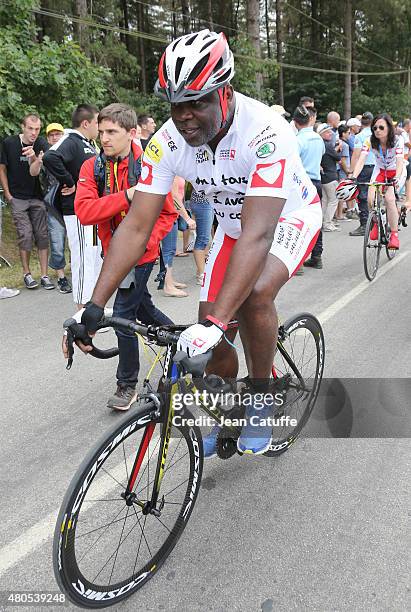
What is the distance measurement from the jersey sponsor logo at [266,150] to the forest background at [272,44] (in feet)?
50.2

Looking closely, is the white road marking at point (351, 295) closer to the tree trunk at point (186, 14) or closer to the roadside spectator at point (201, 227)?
the roadside spectator at point (201, 227)

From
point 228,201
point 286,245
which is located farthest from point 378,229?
point 228,201

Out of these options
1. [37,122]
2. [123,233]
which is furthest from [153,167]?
[37,122]

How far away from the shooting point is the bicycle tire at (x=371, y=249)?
742 cm

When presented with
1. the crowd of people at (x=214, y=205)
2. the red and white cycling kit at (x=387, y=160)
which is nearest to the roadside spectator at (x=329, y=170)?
the red and white cycling kit at (x=387, y=160)

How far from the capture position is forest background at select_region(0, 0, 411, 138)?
1898 centimetres

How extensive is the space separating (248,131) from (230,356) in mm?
1178

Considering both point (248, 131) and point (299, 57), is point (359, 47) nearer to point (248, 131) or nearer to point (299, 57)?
point (299, 57)

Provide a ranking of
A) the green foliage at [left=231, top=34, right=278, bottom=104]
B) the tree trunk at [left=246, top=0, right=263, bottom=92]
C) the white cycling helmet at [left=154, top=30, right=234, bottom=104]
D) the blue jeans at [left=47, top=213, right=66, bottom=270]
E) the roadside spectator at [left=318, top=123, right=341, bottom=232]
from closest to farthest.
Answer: the white cycling helmet at [left=154, top=30, right=234, bottom=104], the blue jeans at [left=47, top=213, right=66, bottom=270], the roadside spectator at [left=318, top=123, right=341, bottom=232], the green foliage at [left=231, top=34, right=278, bottom=104], the tree trunk at [left=246, top=0, right=263, bottom=92]

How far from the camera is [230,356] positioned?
3.07 metres

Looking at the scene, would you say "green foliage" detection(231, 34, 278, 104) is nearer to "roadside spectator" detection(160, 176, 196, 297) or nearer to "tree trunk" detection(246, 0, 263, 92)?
"tree trunk" detection(246, 0, 263, 92)

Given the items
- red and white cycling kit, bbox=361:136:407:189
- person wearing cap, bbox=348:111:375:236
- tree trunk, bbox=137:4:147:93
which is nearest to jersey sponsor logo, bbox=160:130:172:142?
red and white cycling kit, bbox=361:136:407:189

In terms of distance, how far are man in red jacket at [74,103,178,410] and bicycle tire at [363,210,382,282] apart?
12.7ft

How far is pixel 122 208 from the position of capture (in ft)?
13.2
